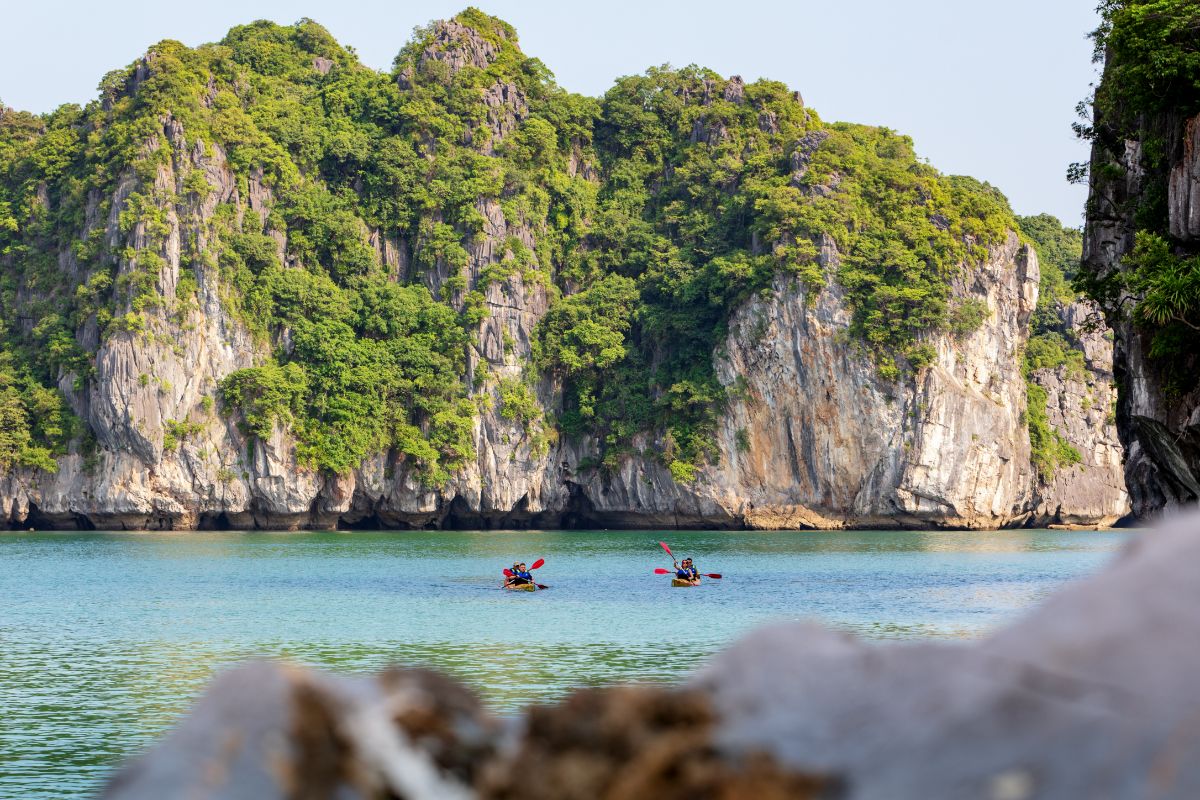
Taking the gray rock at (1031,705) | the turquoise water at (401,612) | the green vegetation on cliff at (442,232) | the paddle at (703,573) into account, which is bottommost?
the turquoise water at (401,612)

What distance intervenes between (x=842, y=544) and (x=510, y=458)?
1914 centimetres

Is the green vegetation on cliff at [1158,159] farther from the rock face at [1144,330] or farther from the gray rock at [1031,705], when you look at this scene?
the gray rock at [1031,705]

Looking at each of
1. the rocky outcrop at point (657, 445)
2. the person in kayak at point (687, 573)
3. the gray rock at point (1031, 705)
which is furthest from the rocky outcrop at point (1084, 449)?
the gray rock at point (1031, 705)

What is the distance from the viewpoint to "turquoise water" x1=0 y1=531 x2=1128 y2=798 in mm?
14531

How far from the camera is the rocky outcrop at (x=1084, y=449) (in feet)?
212

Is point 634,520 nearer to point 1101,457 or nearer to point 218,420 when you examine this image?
point 218,420

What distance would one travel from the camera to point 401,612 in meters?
23.9

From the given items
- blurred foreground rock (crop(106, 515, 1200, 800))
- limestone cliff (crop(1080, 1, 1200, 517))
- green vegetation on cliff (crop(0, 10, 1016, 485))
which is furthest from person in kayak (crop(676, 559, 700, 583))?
green vegetation on cliff (crop(0, 10, 1016, 485))

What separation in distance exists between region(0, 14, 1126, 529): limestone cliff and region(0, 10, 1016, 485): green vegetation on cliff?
0.29 meters

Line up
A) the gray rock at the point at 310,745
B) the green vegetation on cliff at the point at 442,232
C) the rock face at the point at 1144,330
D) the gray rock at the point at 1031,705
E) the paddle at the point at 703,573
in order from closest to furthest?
the gray rock at the point at 1031,705
the gray rock at the point at 310,745
the rock face at the point at 1144,330
the paddle at the point at 703,573
the green vegetation on cliff at the point at 442,232

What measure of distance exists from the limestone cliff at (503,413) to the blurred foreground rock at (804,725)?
55358 millimetres

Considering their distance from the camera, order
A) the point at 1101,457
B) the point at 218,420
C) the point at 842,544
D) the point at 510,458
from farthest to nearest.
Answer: the point at 1101,457 < the point at 510,458 < the point at 218,420 < the point at 842,544

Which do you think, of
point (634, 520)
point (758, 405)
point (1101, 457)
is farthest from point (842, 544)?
point (1101, 457)

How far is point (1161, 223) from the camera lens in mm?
20516
